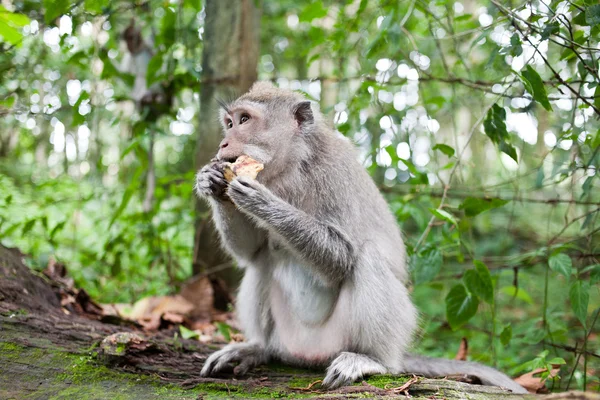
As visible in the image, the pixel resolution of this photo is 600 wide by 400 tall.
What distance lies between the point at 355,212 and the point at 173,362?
2003 mm

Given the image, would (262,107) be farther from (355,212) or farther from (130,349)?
(130,349)

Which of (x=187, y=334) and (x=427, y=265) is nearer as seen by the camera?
(x=427, y=265)

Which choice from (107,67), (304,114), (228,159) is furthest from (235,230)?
(107,67)

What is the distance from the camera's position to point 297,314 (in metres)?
4.84

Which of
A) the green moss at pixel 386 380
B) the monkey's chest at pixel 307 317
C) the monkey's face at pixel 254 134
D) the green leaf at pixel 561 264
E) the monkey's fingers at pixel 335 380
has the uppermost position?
the monkey's face at pixel 254 134

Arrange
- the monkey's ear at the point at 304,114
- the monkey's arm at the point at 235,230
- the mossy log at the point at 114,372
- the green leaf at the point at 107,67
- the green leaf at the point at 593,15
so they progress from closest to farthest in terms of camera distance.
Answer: the mossy log at the point at 114,372 → the green leaf at the point at 593,15 → the monkey's arm at the point at 235,230 → the monkey's ear at the point at 304,114 → the green leaf at the point at 107,67

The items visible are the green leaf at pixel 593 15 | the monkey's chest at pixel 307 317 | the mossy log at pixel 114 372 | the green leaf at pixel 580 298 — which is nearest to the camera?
the mossy log at pixel 114 372

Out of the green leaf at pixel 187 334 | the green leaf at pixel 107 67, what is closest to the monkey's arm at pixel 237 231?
the green leaf at pixel 187 334

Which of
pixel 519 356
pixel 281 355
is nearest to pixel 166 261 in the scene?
pixel 281 355

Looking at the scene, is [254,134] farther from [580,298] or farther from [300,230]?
[580,298]

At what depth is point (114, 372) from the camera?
3826mm

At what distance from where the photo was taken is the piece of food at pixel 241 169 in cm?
442

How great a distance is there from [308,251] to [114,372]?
5.65 feet

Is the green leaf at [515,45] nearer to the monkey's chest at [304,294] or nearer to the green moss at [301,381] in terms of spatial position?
the monkey's chest at [304,294]
